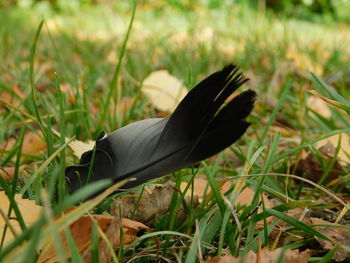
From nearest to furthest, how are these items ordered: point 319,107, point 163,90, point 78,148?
point 78,148 < point 163,90 < point 319,107

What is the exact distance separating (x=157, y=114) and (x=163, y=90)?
3.0 inches

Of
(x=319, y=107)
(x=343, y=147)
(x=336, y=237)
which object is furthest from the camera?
(x=319, y=107)

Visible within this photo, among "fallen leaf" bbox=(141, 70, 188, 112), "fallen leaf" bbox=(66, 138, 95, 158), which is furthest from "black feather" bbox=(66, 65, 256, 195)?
"fallen leaf" bbox=(141, 70, 188, 112)

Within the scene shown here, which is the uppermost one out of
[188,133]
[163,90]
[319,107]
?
[188,133]

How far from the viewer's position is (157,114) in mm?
1481

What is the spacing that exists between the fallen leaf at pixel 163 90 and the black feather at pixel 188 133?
2.44 ft

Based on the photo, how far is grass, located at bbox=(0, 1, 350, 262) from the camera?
2.12ft

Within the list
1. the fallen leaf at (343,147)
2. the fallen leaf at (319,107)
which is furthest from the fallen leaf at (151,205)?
the fallen leaf at (319,107)

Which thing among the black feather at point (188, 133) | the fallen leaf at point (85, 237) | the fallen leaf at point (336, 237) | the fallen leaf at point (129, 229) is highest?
the black feather at point (188, 133)

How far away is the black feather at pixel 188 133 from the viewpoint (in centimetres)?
56

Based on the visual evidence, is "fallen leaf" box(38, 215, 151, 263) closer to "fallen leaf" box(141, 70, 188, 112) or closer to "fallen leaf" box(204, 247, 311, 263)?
"fallen leaf" box(204, 247, 311, 263)

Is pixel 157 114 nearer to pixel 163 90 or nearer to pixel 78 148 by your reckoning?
pixel 163 90

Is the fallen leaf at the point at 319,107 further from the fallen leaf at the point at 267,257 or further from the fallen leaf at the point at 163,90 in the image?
the fallen leaf at the point at 267,257

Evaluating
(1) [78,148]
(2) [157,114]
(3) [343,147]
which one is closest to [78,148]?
(1) [78,148]
